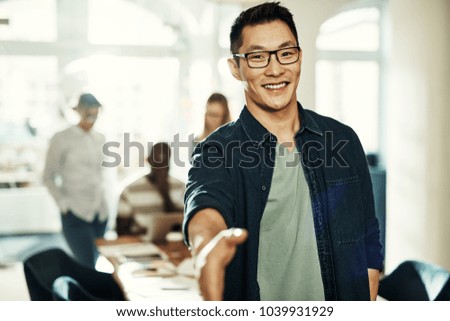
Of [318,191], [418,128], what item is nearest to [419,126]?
[418,128]

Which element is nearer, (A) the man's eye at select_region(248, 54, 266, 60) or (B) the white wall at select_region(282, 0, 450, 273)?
(A) the man's eye at select_region(248, 54, 266, 60)

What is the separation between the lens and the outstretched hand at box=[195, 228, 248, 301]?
31.7 inches

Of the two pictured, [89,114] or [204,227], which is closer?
[204,227]

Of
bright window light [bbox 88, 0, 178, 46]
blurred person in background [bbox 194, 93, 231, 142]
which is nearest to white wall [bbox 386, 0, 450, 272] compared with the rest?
blurred person in background [bbox 194, 93, 231, 142]

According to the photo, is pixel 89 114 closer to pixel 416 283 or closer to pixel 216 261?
pixel 416 283

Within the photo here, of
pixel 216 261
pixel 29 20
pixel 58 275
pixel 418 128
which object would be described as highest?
pixel 29 20

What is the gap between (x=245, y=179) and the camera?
1332 millimetres

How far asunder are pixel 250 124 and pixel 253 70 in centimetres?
15

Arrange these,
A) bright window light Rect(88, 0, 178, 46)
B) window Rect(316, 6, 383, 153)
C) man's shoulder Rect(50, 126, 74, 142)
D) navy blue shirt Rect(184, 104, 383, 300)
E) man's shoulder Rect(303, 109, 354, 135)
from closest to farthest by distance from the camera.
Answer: navy blue shirt Rect(184, 104, 383, 300) < man's shoulder Rect(303, 109, 354, 135) < window Rect(316, 6, 383, 153) < bright window light Rect(88, 0, 178, 46) < man's shoulder Rect(50, 126, 74, 142)

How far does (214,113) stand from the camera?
2.04 meters

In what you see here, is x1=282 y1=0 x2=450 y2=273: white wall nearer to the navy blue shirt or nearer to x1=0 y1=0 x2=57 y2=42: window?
the navy blue shirt

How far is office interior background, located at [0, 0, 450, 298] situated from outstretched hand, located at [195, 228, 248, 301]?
96 centimetres

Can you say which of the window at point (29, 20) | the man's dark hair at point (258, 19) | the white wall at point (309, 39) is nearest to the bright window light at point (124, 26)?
the window at point (29, 20)

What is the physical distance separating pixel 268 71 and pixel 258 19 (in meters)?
0.15
